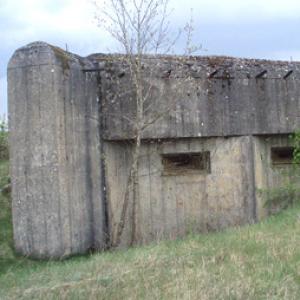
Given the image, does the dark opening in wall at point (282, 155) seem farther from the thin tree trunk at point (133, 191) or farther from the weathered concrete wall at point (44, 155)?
the weathered concrete wall at point (44, 155)

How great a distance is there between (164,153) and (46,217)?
6.89 feet

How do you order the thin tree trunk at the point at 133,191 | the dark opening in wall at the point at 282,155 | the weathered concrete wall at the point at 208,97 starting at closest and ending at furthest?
the thin tree trunk at the point at 133,191 < the weathered concrete wall at the point at 208,97 < the dark opening in wall at the point at 282,155

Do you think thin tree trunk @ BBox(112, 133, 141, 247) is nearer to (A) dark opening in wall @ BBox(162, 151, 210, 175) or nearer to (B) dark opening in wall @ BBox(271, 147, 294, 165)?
(A) dark opening in wall @ BBox(162, 151, 210, 175)

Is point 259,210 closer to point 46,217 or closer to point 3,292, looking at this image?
point 46,217

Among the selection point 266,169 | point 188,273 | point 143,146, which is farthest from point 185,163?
point 188,273

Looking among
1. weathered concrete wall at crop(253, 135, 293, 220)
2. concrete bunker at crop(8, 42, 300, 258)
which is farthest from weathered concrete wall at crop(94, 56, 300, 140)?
weathered concrete wall at crop(253, 135, 293, 220)

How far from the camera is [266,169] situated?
951 cm

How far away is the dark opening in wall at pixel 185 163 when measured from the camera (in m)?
9.05

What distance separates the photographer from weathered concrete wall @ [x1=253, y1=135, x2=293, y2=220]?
9242mm

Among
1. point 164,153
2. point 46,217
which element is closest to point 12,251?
point 46,217

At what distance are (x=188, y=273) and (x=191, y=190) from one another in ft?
12.5

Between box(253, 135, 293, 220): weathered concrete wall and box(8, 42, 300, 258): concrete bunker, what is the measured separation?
17 mm

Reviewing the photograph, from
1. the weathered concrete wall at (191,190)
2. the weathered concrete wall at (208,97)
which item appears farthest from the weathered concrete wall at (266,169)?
the weathered concrete wall at (208,97)

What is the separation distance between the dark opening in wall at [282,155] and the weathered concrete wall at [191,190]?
691mm
